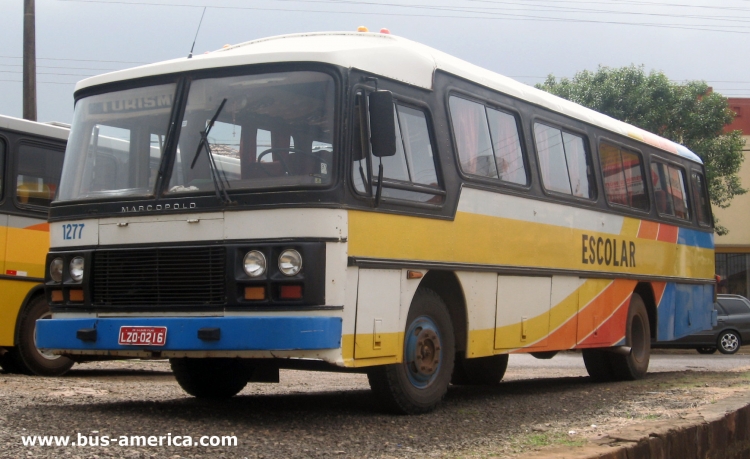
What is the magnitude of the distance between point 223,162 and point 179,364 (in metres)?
2.34

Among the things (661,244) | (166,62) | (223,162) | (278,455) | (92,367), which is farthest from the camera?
(92,367)

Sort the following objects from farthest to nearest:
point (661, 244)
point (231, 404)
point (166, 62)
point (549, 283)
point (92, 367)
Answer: point (92, 367), point (661, 244), point (549, 283), point (231, 404), point (166, 62)

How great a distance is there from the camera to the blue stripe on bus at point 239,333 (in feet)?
21.7

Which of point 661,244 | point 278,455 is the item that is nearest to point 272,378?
point 278,455

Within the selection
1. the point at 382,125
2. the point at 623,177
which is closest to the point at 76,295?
the point at 382,125

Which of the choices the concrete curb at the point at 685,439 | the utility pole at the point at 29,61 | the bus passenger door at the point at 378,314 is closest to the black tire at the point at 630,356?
the concrete curb at the point at 685,439

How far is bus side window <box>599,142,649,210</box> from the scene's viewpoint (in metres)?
12.1

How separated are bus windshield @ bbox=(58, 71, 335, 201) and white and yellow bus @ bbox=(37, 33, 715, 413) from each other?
14 millimetres

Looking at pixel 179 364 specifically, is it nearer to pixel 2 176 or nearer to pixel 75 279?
pixel 75 279

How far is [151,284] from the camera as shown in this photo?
7.21 metres

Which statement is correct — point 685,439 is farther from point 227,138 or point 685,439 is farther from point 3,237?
point 3,237

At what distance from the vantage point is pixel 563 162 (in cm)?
→ 1089

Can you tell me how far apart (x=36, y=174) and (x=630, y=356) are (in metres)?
7.86

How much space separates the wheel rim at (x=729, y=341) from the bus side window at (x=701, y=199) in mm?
9835
